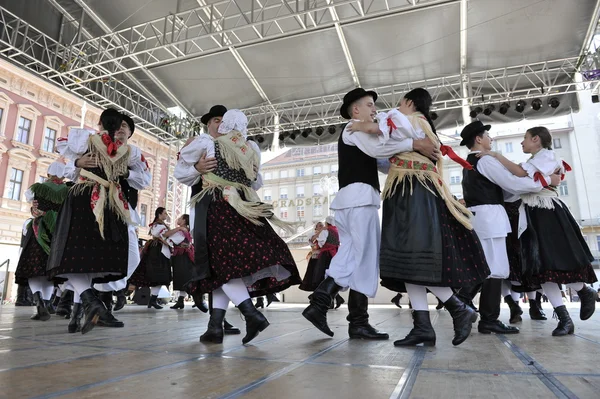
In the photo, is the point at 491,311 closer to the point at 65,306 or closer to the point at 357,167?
the point at 357,167

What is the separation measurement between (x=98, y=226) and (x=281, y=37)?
18.4 ft

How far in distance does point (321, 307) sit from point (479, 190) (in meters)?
1.42

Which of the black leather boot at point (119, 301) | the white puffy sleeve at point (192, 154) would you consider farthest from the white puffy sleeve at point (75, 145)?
the black leather boot at point (119, 301)

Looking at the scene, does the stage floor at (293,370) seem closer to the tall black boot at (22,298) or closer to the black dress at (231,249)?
the black dress at (231,249)

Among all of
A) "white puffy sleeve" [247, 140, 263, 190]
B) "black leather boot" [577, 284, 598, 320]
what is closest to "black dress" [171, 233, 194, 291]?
"white puffy sleeve" [247, 140, 263, 190]

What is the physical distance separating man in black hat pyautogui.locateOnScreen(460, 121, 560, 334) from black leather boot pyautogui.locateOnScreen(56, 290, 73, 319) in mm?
3752

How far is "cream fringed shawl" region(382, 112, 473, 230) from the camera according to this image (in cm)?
200

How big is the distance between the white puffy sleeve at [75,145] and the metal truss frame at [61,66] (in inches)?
253

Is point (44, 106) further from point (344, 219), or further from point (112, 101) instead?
point (344, 219)

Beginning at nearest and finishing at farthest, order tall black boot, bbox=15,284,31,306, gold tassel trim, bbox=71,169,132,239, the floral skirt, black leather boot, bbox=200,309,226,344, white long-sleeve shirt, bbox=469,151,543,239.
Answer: black leather boot, bbox=200,309,226,344 → the floral skirt → gold tassel trim, bbox=71,169,132,239 → white long-sleeve shirt, bbox=469,151,543,239 → tall black boot, bbox=15,284,31,306

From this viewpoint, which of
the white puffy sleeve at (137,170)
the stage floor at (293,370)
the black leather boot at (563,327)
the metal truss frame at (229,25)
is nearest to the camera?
the stage floor at (293,370)

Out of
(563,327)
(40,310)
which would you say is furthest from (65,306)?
(563,327)

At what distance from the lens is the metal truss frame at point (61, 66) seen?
7809 millimetres

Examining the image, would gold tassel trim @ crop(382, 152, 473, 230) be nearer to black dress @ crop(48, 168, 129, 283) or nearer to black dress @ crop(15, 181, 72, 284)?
black dress @ crop(48, 168, 129, 283)
